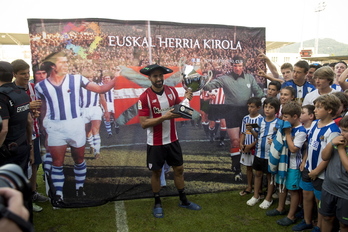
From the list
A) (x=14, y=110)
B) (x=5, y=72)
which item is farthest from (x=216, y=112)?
(x=5, y=72)

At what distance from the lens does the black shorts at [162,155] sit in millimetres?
3535

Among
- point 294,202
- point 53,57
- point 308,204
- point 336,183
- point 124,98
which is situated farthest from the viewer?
point 124,98

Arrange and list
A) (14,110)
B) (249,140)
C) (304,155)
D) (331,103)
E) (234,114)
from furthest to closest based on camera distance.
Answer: (234,114) < (249,140) < (304,155) < (14,110) < (331,103)

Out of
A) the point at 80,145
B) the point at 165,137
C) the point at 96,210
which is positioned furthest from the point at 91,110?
the point at 96,210

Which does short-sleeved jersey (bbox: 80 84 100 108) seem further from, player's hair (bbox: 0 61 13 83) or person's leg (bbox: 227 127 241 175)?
person's leg (bbox: 227 127 241 175)

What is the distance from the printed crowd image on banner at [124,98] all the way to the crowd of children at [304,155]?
1.63ft

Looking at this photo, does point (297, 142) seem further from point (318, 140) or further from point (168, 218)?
point (168, 218)

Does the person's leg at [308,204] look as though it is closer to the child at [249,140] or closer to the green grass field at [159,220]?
the green grass field at [159,220]

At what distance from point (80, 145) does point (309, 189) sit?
117 inches

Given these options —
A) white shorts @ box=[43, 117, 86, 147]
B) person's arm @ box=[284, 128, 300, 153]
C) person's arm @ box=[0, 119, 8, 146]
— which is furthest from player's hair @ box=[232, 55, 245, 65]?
person's arm @ box=[0, 119, 8, 146]

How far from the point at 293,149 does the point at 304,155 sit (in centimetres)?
21

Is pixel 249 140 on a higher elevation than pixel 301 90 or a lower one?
lower

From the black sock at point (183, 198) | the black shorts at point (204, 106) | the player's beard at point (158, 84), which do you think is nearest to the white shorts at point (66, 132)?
the player's beard at point (158, 84)

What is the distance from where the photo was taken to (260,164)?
372 cm
